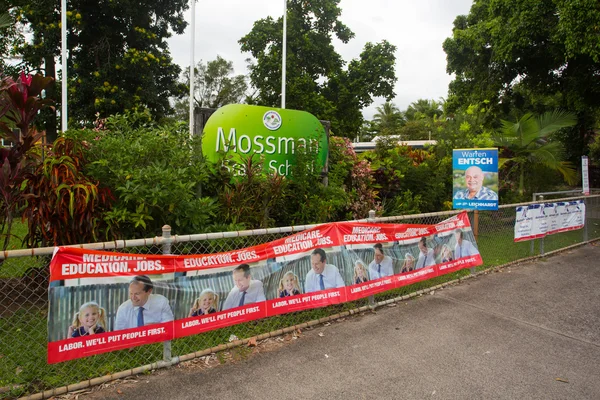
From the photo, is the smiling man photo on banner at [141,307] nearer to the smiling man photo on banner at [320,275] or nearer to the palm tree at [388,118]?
the smiling man photo on banner at [320,275]

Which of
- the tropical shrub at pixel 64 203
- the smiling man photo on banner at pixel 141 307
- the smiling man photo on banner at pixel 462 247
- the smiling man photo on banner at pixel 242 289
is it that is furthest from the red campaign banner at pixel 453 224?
the tropical shrub at pixel 64 203

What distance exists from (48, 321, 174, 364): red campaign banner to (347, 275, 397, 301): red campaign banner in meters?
2.24

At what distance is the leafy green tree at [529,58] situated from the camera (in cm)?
1184

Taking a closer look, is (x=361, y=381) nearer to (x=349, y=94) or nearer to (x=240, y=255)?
(x=240, y=255)

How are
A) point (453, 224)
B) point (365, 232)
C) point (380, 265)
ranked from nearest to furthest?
point (365, 232)
point (380, 265)
point (453, 224)

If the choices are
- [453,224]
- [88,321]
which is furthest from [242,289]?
[453,224]

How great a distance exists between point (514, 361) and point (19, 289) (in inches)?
223

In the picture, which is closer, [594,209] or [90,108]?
[594,209]

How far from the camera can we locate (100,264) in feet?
11.0

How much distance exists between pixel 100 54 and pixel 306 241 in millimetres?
16758

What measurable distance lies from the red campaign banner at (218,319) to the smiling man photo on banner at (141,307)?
19cm

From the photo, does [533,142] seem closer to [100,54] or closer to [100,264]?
[100,264]

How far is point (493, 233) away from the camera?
30.6 feet

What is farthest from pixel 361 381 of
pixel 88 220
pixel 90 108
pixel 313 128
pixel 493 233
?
pixel 90 108
